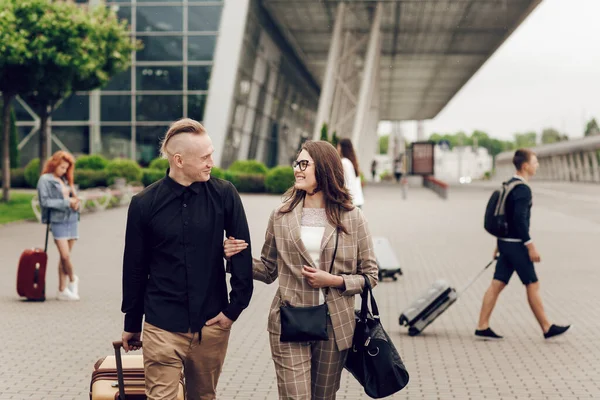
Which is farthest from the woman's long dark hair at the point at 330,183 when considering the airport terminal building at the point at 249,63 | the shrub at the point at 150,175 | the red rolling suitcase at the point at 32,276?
the airport terminal building at the point at 249,63

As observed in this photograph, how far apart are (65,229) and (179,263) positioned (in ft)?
23.2

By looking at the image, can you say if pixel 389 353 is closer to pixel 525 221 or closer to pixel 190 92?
pixel 525 221

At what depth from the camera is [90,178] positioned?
36438mm

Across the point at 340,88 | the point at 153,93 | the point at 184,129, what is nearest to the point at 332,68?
the point at 340,88

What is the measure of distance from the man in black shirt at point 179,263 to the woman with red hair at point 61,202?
6.75 metres

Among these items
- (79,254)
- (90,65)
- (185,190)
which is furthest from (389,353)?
(90,65)

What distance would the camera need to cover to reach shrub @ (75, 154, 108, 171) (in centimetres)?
3772

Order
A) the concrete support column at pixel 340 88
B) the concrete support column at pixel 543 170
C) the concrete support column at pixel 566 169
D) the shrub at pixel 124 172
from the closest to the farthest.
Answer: the shrub at pixel 124 172
the concrete support column at pixel 340 88
the concrete support column at pixel 566 169
the concrete support column at pixel 543 170

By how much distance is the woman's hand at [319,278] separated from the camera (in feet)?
14.8

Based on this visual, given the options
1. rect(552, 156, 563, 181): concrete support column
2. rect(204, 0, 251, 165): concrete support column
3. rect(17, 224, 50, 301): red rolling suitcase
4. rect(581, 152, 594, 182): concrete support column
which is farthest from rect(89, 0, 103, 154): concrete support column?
rect(552, 156, 563, 181): concrete support column

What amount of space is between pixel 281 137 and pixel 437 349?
4777cm

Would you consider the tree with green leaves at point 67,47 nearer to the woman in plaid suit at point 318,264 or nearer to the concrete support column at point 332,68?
the concrete support column at point 332,68

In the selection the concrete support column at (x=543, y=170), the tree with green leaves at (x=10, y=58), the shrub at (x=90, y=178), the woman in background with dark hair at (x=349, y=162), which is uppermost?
the tree with green leaves at (x=10, y=58)

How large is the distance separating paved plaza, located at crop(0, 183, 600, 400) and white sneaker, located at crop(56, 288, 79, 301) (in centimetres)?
12
